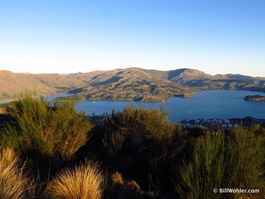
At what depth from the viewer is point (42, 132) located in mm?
7113

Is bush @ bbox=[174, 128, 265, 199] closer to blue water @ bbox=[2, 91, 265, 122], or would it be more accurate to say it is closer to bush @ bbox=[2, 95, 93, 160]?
bush @ bbox=[2, 95, 93, 160]

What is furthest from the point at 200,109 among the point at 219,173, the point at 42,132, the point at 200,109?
the point at 219,173

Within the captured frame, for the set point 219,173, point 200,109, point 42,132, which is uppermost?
point 219,173

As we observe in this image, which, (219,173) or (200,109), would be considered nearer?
(219,173)

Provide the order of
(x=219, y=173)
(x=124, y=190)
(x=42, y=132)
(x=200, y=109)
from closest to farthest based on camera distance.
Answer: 1. (x=219, y=173)
2. (x=124, y=190)
3. (x=42, y=132)
4. (x=200, y=109)

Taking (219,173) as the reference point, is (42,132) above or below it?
below

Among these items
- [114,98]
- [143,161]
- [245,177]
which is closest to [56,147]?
[143,161]

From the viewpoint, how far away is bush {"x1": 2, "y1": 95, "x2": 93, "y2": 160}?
692cm

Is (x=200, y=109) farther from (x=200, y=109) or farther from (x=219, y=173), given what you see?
(x=219, y=173)

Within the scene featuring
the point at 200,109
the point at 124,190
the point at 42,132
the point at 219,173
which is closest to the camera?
the point at 219,173

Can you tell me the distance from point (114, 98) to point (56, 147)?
15175 centimetres

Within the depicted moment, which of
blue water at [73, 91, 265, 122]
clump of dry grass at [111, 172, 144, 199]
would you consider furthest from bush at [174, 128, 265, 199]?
blue water at [73, 91, 265, 122]

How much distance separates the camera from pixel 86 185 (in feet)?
11.1

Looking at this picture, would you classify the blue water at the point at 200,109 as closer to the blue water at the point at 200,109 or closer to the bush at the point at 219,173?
the blue water at the point at 200,109
